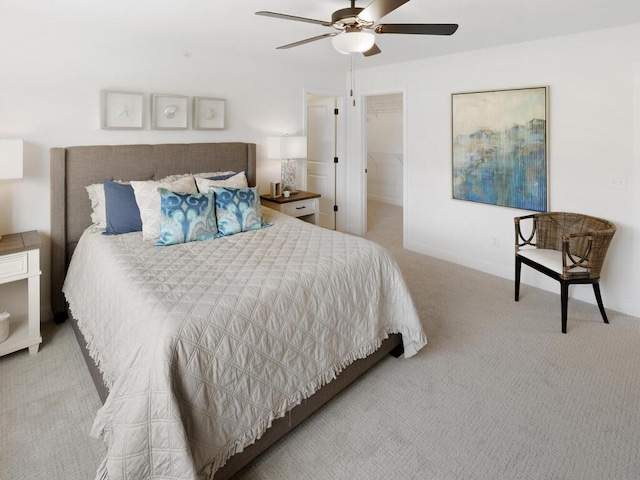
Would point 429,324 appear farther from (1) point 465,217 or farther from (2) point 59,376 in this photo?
(2) point 59,376

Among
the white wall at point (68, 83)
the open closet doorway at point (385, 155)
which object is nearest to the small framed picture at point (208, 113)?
the white wall at point (68, 83)

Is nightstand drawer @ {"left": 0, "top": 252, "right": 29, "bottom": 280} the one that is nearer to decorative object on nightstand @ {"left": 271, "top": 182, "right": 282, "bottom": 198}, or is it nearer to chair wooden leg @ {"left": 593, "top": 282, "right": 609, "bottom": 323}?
decorative object on nightstand @ {"left": 271, "top": 182, "right": 282, "bottom": 198}

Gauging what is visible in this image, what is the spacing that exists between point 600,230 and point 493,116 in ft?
5.04

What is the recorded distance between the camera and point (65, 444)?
188 centimetres

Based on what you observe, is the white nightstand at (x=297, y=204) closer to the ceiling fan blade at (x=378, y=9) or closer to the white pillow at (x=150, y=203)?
the white pillow at (x=150, y=203)

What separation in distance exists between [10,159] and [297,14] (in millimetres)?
2226

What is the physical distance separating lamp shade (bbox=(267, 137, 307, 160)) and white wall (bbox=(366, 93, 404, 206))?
13.4 feet

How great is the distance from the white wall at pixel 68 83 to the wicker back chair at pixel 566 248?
3264 mm

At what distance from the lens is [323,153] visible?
584 cm

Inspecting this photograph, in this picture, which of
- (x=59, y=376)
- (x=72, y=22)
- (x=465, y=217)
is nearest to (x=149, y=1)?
(x=72, y=22)

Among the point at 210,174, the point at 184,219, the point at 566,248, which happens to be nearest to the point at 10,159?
the point at 184,219

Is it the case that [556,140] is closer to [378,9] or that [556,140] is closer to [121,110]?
[378,9]

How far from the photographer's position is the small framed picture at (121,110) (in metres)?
3.26

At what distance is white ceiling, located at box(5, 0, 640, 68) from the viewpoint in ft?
8.64
